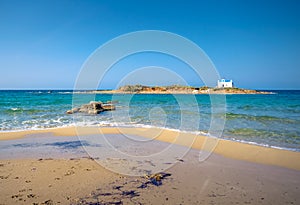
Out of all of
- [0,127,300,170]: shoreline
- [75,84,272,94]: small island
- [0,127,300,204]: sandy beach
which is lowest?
[0,127,300,170]: shoreline

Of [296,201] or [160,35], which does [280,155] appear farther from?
[160,35]

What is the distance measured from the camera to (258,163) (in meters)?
5.82

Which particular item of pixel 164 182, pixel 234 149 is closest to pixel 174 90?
pixel 234 149

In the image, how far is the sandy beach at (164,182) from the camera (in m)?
3.68

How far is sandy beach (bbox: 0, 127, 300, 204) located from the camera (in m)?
3.68

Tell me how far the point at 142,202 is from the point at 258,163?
380 cm

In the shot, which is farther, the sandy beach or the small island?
the small island

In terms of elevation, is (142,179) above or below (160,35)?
below

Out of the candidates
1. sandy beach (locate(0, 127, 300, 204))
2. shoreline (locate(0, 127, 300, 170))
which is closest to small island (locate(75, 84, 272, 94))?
shoreline (locate(0, 127, 300, 170))

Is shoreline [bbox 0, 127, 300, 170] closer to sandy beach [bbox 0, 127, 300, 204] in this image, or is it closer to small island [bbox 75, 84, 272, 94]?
sandy beach [bbox 0, 127, 300, 204]

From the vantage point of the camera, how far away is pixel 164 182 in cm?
438

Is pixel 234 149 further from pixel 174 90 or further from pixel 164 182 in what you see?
pixel 174 90

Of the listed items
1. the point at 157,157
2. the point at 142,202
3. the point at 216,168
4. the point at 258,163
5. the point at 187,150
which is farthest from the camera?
the point at 187,150

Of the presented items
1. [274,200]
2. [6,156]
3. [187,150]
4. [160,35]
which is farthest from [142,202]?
[160,35]
